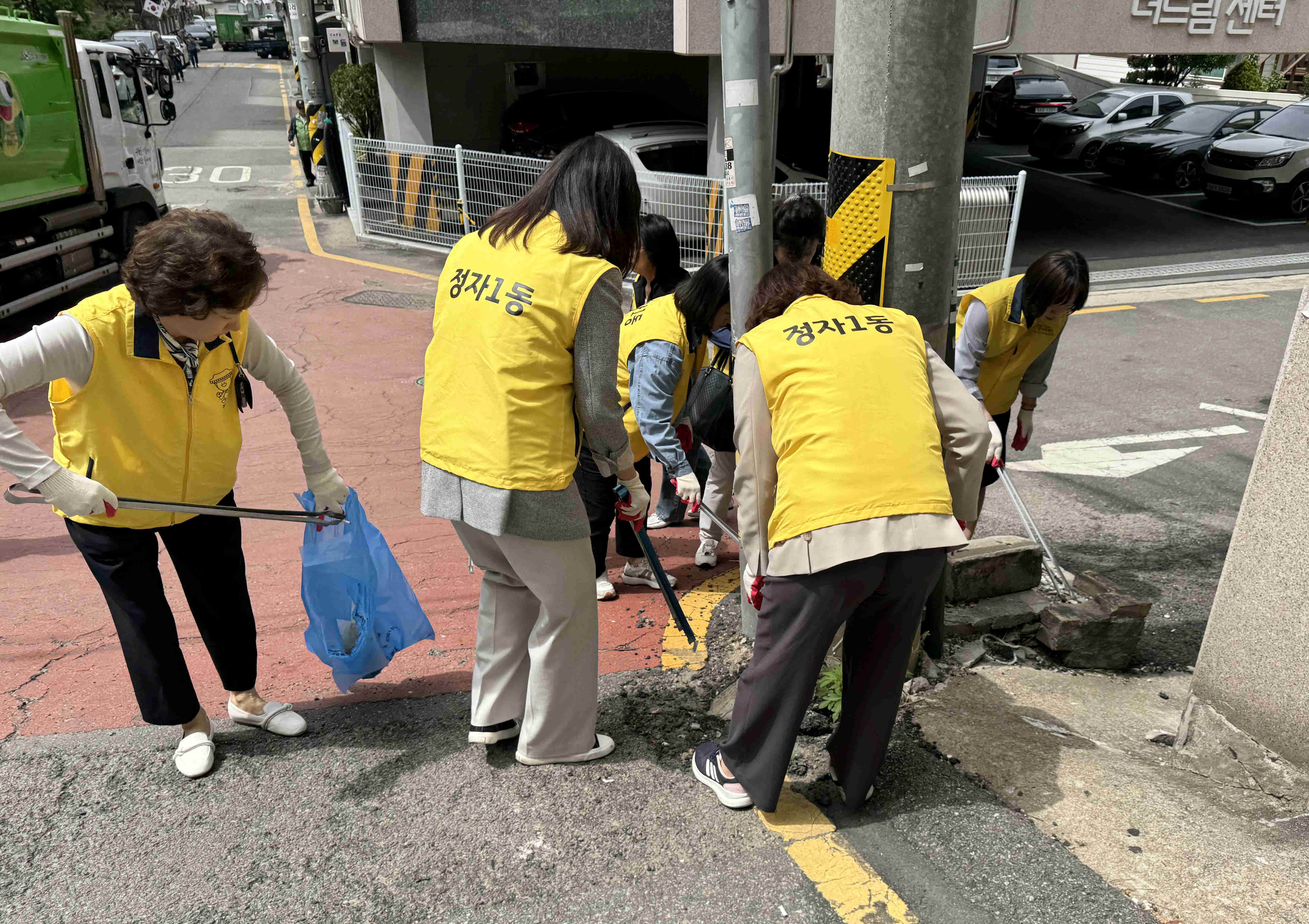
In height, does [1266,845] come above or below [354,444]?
above

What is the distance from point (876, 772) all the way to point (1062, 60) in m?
38.9

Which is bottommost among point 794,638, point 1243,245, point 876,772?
point 1243,245

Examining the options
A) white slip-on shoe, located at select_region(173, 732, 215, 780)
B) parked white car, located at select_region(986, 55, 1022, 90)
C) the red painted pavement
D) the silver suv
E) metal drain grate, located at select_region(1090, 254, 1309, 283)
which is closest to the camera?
white slip-on shoe, located at select_region(173, 732, 215, 780)

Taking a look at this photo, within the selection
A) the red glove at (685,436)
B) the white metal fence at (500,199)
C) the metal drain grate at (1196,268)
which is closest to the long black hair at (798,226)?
the red glove at (685,436)

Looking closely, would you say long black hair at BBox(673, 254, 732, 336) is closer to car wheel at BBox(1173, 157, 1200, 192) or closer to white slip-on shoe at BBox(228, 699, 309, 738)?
white slip-on shoe at BBox(228, 699, 309, 738)

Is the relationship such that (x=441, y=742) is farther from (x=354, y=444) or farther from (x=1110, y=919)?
(x=354, y=444)

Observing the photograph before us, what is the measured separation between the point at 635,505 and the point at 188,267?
143 centimetres

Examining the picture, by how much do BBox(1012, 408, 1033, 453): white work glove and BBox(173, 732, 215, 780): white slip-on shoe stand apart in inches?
140

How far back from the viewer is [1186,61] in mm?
30297

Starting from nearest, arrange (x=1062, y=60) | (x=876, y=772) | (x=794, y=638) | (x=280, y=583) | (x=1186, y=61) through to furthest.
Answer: (x=794, y=638), (x=876, y=772), (x=280, y=583), (x=1186, y=61), (x=1062, y=60)

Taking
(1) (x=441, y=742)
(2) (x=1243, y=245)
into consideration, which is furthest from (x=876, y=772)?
(2) (x=1243, y=245)

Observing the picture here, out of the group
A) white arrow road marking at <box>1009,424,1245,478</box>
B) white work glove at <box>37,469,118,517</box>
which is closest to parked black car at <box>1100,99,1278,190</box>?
white arrow road marking at <box>1009,424,1245,478</box>

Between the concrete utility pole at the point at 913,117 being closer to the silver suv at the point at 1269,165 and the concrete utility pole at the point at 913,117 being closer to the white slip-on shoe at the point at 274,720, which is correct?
the white slip-on shoe at the point at 274,720

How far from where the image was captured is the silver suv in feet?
46.3
